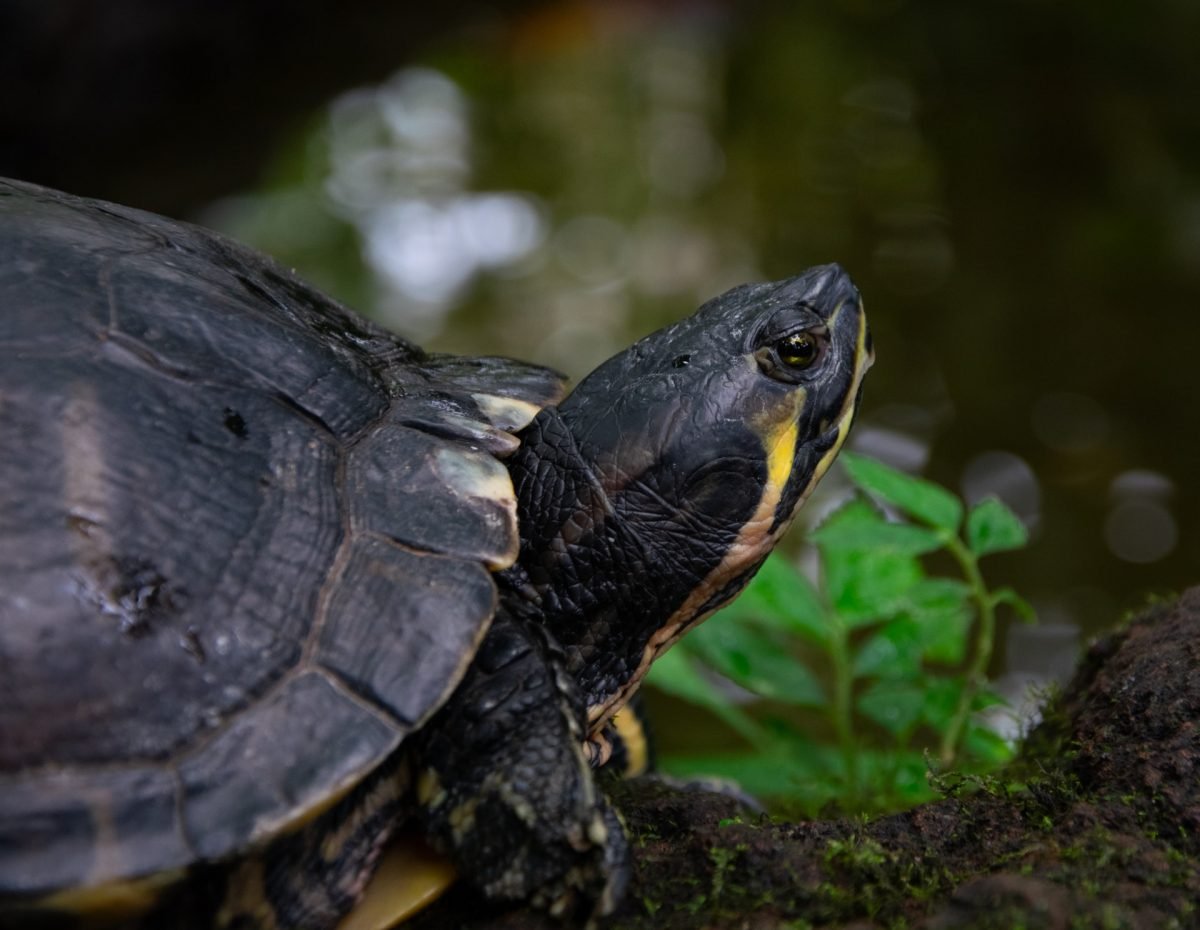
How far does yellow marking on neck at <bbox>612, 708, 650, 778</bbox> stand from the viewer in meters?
2.95

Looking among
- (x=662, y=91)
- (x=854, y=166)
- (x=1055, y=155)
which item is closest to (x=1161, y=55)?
(x=1055, y=155)

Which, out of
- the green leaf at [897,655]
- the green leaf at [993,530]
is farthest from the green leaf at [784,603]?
the green leaf at [993,530]

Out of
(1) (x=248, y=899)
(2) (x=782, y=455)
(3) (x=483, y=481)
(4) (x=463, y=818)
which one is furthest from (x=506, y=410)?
(1) (x=248, y=899)

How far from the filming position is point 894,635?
3.12 meters

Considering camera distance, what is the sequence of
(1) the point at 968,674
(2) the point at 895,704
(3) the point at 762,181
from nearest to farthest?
(1) the point at 968,674 < (2) the point at 895,704 < (3) the point at 762,181

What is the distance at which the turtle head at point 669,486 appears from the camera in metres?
2.41

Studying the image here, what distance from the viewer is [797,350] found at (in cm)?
250

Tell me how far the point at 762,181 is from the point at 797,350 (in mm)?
7186

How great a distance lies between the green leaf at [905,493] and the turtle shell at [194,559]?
0.99 meters

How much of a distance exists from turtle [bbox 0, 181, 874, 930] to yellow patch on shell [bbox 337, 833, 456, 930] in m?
0.05

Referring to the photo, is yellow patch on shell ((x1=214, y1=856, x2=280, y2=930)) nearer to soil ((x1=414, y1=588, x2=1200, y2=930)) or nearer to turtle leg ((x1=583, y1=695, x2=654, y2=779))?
soil ((x1=414, y1=588, x2=1200, y2=930))

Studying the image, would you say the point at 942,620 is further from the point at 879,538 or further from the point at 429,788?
the point at 429,788

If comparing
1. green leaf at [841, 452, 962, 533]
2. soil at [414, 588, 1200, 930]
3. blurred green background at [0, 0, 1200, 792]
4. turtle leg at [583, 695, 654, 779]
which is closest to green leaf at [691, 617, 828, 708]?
turtle leg at [583, 695, 654, 779]

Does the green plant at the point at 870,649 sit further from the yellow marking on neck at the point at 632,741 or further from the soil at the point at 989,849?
the soil at the point at 989,849
